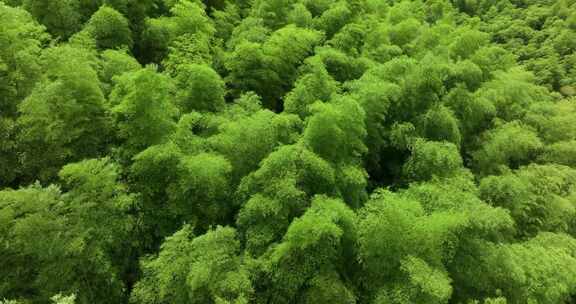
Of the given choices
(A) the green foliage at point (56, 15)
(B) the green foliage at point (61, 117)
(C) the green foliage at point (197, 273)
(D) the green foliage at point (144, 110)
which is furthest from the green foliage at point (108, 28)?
(C) the green foliage at point (197, 273)

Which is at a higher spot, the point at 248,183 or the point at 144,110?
the point at 144,110

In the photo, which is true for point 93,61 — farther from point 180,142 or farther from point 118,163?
point 180,142

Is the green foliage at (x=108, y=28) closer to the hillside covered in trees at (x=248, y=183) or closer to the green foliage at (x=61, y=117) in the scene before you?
the hillside covered in trees at (x=248, y=183)

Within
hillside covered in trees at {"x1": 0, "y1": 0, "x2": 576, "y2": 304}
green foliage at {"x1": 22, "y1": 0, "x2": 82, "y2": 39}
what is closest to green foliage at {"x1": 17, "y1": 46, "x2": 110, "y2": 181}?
hillside covered in trees at {"x1": 0, "y1": 0, "x2": 576, "y2": 304}

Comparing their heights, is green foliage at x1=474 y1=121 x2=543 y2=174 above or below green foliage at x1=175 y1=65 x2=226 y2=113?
below

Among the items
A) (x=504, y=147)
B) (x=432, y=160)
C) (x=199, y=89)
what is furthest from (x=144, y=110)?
(x=504, y=147)

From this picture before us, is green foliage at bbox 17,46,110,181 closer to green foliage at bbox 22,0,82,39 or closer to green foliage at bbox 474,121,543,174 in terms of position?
green foliage at bbox 22,0,82,39

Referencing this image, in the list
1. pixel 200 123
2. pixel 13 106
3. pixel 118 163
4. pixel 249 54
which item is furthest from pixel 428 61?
pixel 13 106

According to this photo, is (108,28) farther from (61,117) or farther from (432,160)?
(432,160)
